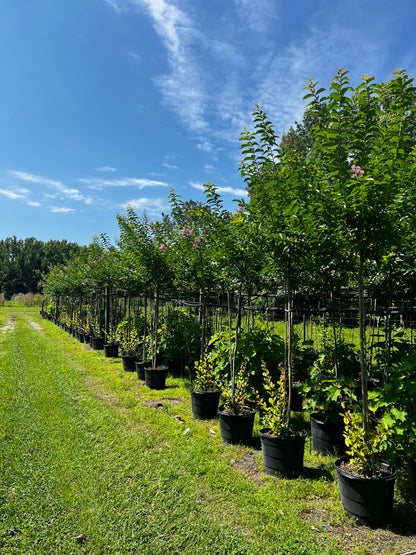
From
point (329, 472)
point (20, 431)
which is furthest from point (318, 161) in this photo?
point (20, 431)

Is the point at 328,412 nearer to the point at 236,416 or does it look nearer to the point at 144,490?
the point at 236,416

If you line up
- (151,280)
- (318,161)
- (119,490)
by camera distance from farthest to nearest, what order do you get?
(151,280) < (119,490) < (318,161)

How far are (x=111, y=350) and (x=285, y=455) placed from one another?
736cm

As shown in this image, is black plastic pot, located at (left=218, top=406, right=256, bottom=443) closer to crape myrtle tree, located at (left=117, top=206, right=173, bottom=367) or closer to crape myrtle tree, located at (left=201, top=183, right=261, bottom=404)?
crape myrtle tree, located at (left=201, top=183, right=261, bottom=404)

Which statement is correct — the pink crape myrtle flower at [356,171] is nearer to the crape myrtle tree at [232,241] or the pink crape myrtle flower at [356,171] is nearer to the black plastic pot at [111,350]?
the crape myrtle tree at [232,241]

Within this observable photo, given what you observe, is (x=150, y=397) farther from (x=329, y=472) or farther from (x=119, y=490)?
(x=329, y=472)

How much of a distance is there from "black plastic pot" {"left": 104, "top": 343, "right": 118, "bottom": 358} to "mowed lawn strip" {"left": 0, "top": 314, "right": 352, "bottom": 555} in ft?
14.7

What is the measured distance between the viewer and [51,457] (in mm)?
3473

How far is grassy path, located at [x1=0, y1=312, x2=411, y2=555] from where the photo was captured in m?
2.33

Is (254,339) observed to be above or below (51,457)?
above

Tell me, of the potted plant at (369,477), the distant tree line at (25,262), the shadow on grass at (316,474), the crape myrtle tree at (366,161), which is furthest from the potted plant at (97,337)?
the distant tree line at (25,262)

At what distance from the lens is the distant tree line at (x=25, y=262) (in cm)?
5575

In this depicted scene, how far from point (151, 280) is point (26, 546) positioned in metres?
4.95

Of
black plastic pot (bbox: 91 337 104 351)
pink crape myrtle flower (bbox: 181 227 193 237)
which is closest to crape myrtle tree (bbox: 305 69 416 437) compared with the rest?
pink crape myrtle flower (bbox: 181 227 193 237)
